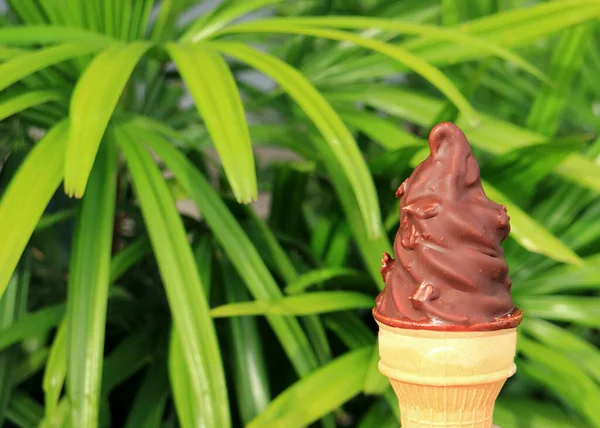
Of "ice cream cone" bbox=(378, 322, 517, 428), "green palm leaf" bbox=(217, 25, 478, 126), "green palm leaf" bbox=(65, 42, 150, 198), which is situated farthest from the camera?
"green palm leaf" bbox=(217, 25, 478, 126)

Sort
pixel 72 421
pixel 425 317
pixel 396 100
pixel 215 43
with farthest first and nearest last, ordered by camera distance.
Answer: pixel 396 100, pixel 215 43, pixel 72 421, pixel 425 317

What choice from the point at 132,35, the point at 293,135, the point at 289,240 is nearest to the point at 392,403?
the point at 289,240

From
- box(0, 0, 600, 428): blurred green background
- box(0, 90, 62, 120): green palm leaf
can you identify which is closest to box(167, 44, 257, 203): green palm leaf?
box(0, 0, 600, 428): blurred green background

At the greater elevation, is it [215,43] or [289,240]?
[215,43]

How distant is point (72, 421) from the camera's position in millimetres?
645

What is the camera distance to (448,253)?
1.44 ft

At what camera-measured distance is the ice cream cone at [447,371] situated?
1.37 feet

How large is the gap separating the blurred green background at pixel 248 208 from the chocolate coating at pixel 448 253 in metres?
0.18

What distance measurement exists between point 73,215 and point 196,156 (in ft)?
0.51

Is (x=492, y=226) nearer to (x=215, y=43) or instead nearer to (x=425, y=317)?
(x=425, y=317)

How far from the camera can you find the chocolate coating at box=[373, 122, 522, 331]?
43 centimetres

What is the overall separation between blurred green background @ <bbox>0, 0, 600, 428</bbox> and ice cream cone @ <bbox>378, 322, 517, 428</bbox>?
210 mm

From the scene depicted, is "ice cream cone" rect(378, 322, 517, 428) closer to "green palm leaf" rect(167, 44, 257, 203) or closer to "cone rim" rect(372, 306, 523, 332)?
"cone rim" rect(372, 306, 523, 332)

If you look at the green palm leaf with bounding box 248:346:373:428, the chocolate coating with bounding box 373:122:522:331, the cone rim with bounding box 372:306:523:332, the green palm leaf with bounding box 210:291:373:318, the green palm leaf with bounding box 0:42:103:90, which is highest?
the green palm leaf with bounding box 0:42:103:90
